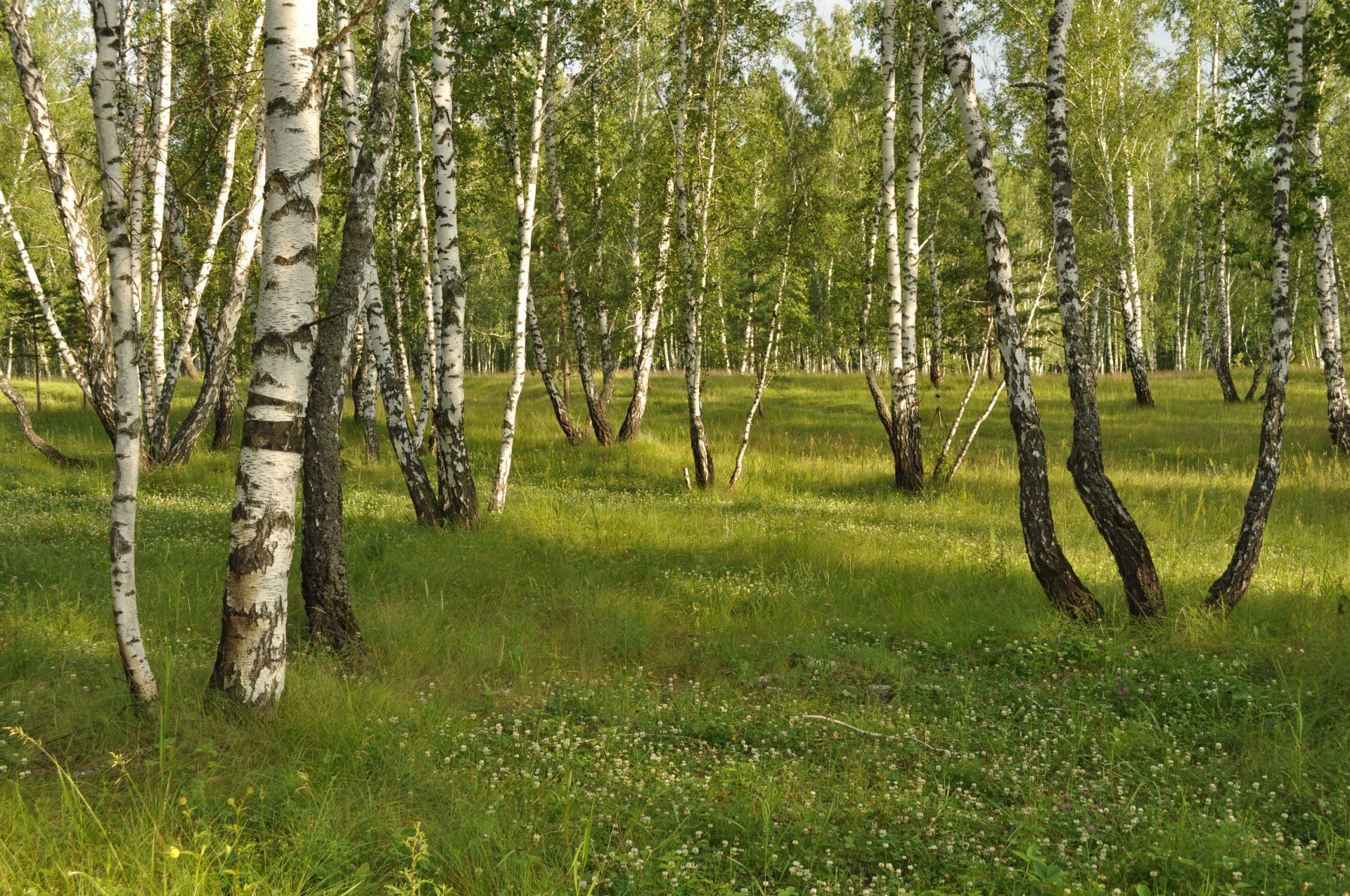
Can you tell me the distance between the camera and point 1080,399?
6801mm

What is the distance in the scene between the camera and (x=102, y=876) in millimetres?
3096

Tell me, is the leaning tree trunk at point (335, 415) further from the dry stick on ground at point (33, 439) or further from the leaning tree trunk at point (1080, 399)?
the dry stick on ground at point (33, 439)

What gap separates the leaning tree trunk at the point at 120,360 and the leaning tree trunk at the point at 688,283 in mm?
8761

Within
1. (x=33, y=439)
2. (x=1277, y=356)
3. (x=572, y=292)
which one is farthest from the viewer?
(x=572, y=292)

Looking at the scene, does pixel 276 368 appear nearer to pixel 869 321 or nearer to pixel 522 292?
pixel 522 292

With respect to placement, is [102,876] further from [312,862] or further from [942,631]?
[942,631]

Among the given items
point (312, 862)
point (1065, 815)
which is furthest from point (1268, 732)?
point (312, 862)

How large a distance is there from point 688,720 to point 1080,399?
4.36 meters

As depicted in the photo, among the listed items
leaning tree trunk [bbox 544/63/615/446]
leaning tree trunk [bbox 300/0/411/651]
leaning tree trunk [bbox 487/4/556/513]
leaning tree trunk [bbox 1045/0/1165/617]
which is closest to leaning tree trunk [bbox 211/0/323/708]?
leaning tree trunk [bbox 300/0/411/651]

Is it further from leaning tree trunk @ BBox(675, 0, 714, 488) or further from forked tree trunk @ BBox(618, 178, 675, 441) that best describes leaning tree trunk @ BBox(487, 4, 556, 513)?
forked tree trunk @ BBox(618, 178, 675, 441)

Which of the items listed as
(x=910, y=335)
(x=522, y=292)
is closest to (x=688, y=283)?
(x=522, y=292)

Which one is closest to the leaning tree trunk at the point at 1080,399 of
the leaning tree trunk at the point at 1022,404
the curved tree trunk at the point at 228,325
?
the leaning tree trunk at the point at 1022,404

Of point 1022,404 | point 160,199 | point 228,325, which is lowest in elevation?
point 1022,404

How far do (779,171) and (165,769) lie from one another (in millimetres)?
27995
